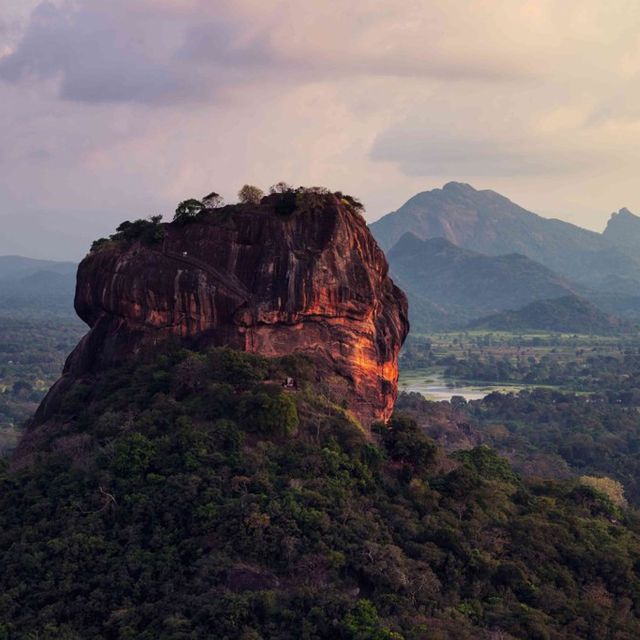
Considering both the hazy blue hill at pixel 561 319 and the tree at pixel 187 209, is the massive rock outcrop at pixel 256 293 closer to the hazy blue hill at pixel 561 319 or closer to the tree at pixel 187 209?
the tree at pixel 187 209

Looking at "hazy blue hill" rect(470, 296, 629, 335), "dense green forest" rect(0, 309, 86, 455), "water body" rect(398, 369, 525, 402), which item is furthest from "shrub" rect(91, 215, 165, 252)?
"hazy blue hill" rect(470, 296, 629, 335)

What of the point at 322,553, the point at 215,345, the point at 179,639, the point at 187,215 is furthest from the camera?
the point at 187,215

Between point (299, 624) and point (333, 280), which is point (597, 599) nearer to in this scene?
point (299, 624)

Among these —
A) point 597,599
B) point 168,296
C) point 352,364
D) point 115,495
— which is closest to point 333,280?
point 352,364

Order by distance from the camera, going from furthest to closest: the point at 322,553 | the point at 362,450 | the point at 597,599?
the point at 362,450 → the point at 597,599 → the point at 322,553

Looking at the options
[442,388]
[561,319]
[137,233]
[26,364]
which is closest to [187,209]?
[137,233]

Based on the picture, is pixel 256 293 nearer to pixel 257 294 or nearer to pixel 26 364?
pixel 257 294
